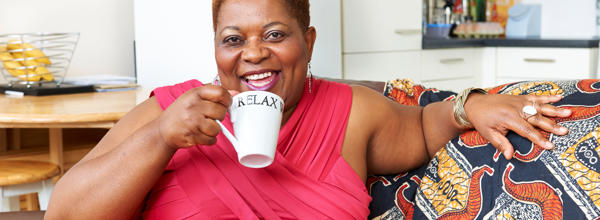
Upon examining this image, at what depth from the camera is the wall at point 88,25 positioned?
2.62 metres

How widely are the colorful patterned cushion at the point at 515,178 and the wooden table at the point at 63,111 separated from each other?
83cm

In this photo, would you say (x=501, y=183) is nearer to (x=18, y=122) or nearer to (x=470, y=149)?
(x=470, y=149)

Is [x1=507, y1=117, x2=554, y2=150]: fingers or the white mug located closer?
the white mug

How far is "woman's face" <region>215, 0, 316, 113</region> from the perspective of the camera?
1.15 meters

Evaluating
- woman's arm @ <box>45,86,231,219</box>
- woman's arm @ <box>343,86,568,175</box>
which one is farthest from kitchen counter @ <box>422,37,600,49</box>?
woman's arm @ <box>45,86,231,219</box>

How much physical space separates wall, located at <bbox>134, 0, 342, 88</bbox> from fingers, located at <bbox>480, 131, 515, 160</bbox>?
156 centimetres

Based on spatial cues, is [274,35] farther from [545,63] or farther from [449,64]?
[545,63]

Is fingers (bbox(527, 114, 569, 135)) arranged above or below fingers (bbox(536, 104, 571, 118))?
below

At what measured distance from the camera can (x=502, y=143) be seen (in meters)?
1.13

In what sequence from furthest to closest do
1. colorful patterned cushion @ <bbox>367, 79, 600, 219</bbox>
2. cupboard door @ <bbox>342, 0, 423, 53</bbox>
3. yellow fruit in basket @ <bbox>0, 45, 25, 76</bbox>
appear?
cupboard door @ <bbox>342, 0, 423, 53</bbox> → yellow fruit in basket @ <bbox>0, 45, 25, 76</bbox> → colorful patterned cushion @ <bbox>367, 79, 600, 219</bbox>

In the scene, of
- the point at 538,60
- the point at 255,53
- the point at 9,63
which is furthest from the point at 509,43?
the point at 255,53

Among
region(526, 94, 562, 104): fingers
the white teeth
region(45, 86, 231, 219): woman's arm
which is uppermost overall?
the white teeth

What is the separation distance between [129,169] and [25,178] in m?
1.17

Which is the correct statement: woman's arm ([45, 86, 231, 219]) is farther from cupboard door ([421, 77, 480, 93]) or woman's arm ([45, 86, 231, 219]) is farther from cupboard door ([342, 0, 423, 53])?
cupboard door ([421, 77, 480, 93])
